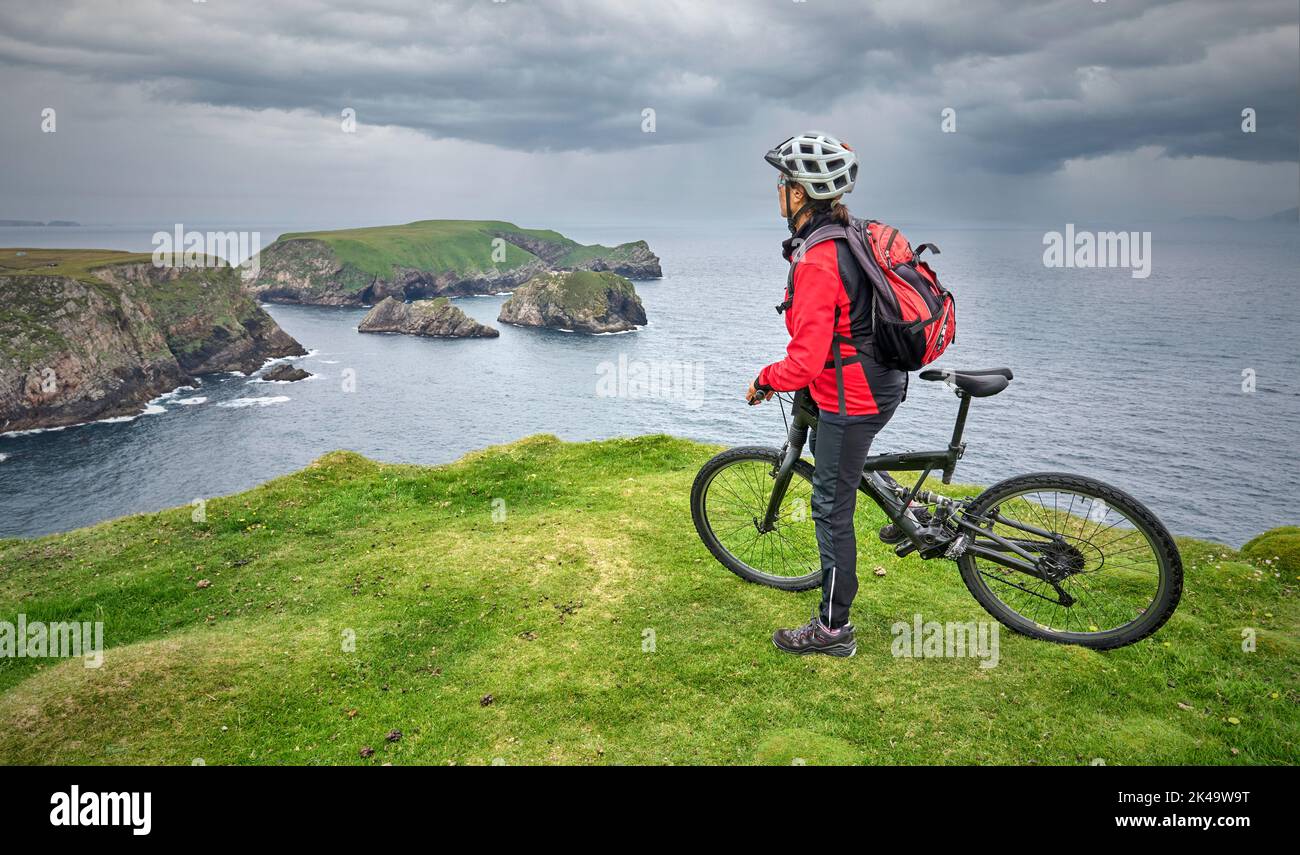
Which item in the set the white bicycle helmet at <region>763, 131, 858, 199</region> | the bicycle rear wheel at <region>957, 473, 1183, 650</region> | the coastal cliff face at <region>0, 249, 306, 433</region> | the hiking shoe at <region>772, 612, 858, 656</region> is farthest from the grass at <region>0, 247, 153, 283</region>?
the bicycle rear wheel at <region>957, 473, 1183, 650</region>

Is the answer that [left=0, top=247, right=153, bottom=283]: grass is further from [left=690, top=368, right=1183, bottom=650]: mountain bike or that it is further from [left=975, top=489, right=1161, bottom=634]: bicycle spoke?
[left=975, top=489, right=1161, bottom=634]: bicycle spoke

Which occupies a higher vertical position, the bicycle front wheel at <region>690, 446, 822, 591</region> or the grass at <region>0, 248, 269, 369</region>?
the grass at <region>0, 248, 269, 369</region>

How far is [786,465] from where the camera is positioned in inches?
318

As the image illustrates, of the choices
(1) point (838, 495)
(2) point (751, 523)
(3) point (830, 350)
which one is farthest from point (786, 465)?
(3) point (830, 350)

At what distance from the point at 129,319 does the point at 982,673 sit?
555 feet

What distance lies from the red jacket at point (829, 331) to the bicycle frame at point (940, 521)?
0.80 meters

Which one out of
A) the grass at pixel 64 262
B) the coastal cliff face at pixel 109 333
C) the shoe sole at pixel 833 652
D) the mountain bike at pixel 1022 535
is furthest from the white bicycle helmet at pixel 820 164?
the grass at pixel 64 262

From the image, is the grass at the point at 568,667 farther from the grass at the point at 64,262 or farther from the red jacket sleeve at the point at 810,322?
the grass at the point at 64,262

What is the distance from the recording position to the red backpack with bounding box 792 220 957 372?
607cm

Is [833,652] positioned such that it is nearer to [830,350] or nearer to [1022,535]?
[1022,535]

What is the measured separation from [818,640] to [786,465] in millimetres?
2084

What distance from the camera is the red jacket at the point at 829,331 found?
20.1ft

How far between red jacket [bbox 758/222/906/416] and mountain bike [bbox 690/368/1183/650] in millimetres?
666
